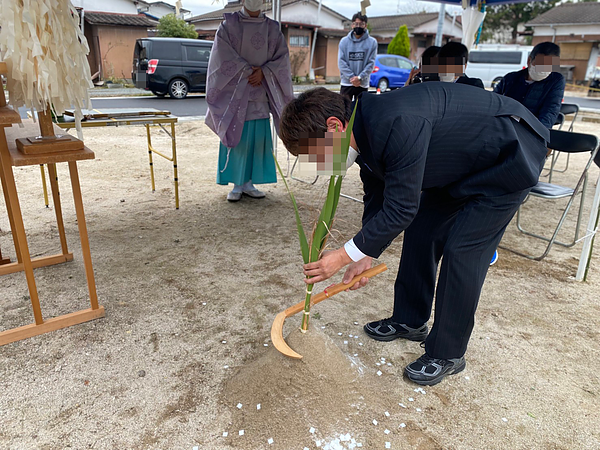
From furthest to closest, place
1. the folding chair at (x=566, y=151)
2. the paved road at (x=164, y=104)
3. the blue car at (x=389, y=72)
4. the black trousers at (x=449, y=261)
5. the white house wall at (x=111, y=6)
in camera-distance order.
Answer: the white house wall at (x=111, y=6)
the blue car at (x=389, y=72)
the paved road at (x=164, y=104)
the folding chair at (x=566, y=151)
the black trousers at (x=449, y=261)

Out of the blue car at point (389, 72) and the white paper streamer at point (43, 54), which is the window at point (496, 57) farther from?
the white paper streamer at point (43, 54)

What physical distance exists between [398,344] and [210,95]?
100 inches

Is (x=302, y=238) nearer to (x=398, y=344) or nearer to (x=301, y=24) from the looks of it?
(x=398, y=344)

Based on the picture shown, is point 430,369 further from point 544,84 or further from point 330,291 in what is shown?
point 544,84

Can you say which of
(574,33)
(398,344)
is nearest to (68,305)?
(398,344)

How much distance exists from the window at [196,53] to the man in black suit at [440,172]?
35.1 feet

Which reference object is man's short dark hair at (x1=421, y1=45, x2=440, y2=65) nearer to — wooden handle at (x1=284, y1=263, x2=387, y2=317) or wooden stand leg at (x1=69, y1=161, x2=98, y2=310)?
wooden handle at (x1=284, y1=263, x2=387, y2=317)

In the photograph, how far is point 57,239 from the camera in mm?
2949

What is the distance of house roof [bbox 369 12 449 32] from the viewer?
24.1 meters

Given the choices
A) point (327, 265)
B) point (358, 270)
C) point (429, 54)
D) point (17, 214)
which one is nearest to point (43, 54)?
point (17, 214)

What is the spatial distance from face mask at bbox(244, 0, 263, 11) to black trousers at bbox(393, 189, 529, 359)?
2379 mm

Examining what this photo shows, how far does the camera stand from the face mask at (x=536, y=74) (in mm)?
3511

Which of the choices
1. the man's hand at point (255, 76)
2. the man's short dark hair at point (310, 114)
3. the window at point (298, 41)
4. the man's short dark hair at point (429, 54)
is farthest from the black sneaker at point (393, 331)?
the window at point (298, 41)

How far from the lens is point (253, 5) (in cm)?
340
